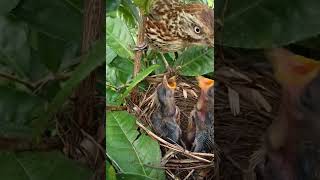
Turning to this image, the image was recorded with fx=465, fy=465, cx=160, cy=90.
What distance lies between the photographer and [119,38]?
0.84 m

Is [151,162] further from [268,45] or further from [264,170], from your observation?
[268,45]

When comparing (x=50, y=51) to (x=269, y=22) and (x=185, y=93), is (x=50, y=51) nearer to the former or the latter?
(x=269, y=22)

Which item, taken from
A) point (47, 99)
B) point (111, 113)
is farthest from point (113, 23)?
point (47, 99)

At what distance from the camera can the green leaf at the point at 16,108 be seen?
1.30 ft

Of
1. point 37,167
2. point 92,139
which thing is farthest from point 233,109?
point 37,167

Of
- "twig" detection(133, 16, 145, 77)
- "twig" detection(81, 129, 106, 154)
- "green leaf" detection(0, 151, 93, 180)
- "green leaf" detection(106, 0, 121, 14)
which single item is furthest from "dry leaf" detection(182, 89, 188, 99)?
"green leaf" detection(0, 151, 93, 180)

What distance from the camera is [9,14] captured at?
0.47m

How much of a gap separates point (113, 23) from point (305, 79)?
1.14 ft

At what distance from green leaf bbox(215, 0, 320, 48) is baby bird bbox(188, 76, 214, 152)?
27 cm

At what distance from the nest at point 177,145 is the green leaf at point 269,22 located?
0.96 ft

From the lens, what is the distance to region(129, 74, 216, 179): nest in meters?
0.87

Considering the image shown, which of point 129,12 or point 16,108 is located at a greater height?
point 129,12

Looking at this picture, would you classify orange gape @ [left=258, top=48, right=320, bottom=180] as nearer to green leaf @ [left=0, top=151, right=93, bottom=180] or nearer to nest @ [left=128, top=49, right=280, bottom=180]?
nest @ [left=128, top=49, right=280, bottom=180]

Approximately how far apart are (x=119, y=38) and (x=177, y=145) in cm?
24
